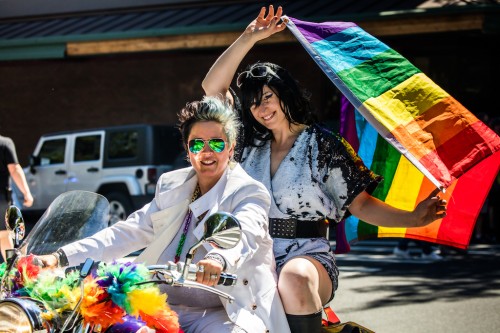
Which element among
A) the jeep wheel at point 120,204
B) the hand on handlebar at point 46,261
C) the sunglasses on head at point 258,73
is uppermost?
the sunglasses on head at point 258,73

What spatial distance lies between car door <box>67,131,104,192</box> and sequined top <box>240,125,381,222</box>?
13340mm

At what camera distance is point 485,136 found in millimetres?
4250

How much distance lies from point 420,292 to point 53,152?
1119cm

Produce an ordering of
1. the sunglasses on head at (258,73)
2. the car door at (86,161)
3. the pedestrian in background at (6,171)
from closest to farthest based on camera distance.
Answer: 1. the sunglasses on head at (258,73)
2. the pedestrian in background at (6,171)
3. the car door at (86,161)

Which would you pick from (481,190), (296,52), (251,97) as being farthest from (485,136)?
(296,52)

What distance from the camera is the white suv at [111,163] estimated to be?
662 inches

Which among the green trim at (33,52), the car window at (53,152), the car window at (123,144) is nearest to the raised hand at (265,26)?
the car window at (123,144)

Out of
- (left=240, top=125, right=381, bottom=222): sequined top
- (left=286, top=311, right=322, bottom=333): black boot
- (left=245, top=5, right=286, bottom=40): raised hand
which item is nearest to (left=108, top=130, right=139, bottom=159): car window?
(left=245, top=5, right=286, bottom=40): raised hand

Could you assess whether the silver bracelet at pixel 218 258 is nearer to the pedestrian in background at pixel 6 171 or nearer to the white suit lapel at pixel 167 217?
the white suit lapel at pixel 167 217

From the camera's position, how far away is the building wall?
19.7 m

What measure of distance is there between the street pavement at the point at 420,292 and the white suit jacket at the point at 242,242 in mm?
3980

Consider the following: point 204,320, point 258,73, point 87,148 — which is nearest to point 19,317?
point 204,320

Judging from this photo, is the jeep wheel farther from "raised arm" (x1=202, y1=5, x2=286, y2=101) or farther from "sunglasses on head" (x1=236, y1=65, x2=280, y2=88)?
"sunglasses on head" (x1=236, y1=65, x2=280, y2=88)

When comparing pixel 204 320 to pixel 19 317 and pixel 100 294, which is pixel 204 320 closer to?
pixel 100 294
